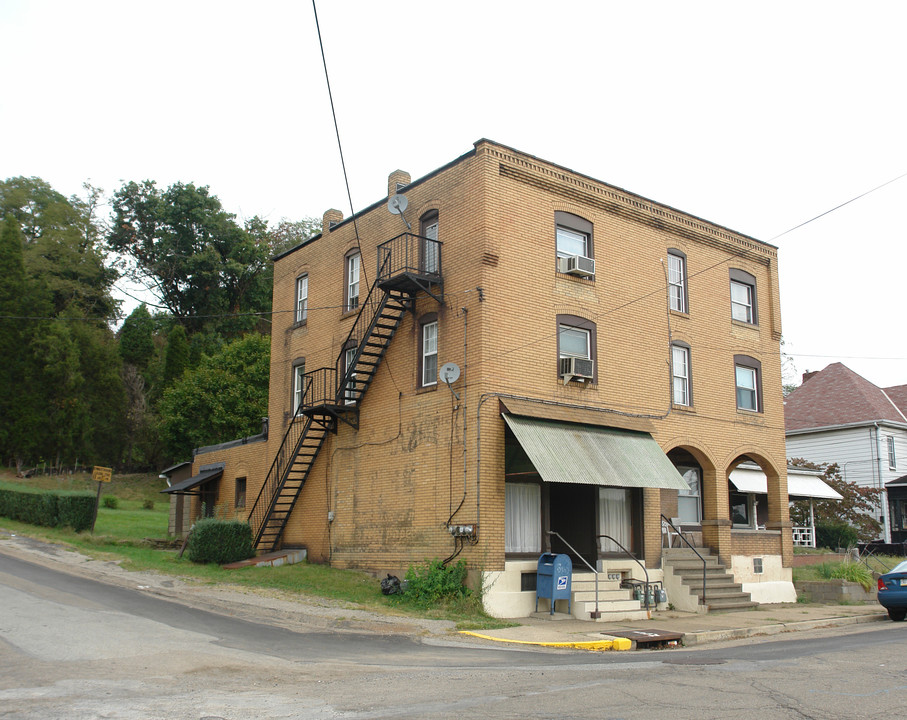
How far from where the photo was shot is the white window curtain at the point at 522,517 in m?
18.6

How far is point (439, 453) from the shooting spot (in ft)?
62.8

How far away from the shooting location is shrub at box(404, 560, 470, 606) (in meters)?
17.6

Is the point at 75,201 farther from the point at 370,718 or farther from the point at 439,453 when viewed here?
the point at 370,718

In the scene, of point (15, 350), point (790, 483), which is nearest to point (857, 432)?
point (790, 483)

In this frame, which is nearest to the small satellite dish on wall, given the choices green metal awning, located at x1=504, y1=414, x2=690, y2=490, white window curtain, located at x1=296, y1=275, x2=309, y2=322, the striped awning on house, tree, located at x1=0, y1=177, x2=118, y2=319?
white window curtain, located at x1=296, y1=275, x2=309, y2=322

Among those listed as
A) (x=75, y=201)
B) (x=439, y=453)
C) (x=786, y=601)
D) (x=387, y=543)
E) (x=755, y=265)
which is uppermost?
(x=75, y=201)

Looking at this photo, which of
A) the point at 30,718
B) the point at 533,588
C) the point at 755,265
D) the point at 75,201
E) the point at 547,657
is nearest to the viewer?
the point at 30,718

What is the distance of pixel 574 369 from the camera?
19688 mm

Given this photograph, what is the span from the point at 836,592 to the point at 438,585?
12669mm

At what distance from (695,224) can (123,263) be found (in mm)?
48754

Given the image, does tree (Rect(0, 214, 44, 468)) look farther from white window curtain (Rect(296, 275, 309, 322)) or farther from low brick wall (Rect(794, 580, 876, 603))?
low brick wall (Rect(794, 580, 876, 603))

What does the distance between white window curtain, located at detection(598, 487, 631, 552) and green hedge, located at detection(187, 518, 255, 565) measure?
9927mm

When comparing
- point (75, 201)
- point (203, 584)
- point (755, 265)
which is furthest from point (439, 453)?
point (75, 201)

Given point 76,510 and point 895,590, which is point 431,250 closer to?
point 895,590
